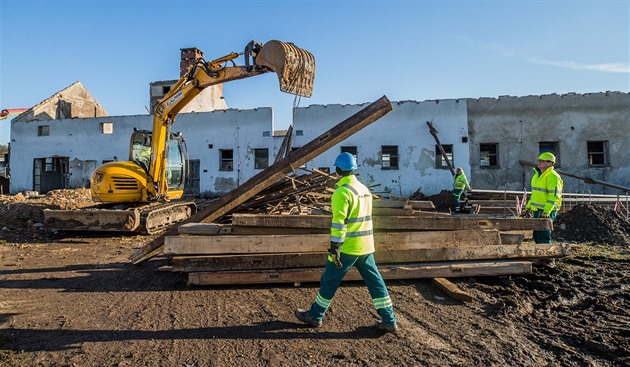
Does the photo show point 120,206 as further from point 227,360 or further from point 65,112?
point 65,112

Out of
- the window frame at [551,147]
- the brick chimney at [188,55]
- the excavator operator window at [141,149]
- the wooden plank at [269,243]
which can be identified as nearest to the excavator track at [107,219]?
the excavator operator window at [141,149]

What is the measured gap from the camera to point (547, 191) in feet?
22.3

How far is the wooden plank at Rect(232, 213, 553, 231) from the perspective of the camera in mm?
Answer: 5645

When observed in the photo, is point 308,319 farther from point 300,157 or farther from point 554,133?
point 554,133

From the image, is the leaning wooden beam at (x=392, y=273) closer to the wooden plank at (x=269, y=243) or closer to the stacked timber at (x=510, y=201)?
the wooden plank at (x=269, y=243)

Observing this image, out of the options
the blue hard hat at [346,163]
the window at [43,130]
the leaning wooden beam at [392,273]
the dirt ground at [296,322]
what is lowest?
the dirt ground at [296,322]

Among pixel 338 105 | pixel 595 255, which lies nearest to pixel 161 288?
pixel 595 255

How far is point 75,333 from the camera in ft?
13.4

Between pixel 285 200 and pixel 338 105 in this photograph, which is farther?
pixel 338 105

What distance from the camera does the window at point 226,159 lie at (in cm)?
2378

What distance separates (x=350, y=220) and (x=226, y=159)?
20.8m

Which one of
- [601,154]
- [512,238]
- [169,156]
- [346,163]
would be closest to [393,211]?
[512,238]

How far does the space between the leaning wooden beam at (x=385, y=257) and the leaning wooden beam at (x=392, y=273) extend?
0.28 ft

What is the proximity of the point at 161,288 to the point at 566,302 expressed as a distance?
5.44m
